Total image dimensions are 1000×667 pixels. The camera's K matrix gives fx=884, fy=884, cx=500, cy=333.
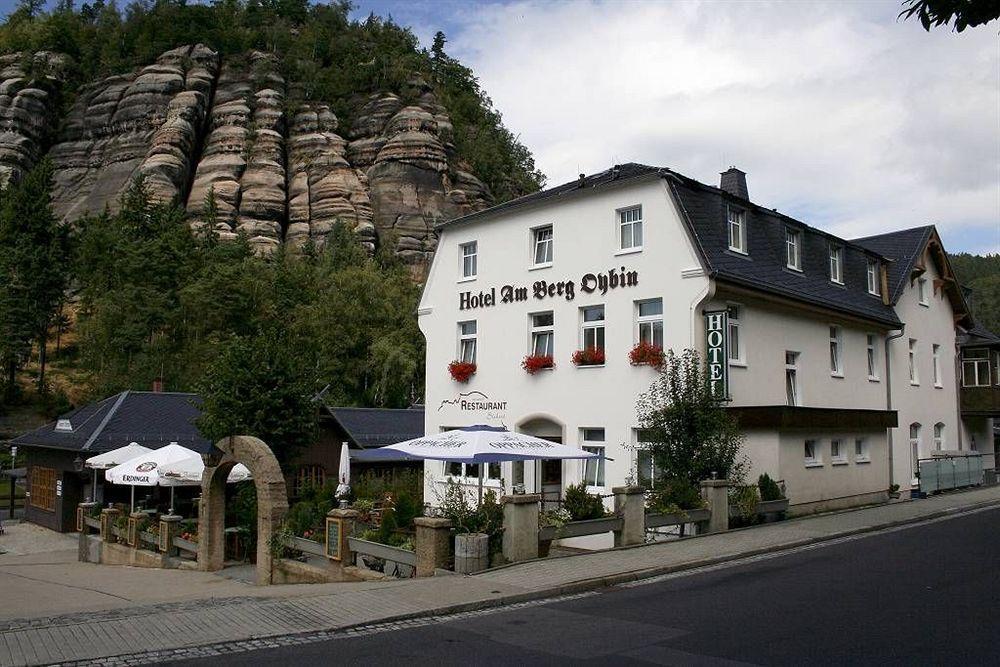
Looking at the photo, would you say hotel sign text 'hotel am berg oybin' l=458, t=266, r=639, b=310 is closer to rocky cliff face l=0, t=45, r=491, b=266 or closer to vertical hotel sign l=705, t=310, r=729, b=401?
vertical hotel sign l=705, t=310, r=729, b=401

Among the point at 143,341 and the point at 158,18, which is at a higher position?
the point at 158,18

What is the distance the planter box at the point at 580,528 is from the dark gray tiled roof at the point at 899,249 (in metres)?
18.3

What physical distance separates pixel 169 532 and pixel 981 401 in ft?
99.0

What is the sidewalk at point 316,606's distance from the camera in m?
9.10

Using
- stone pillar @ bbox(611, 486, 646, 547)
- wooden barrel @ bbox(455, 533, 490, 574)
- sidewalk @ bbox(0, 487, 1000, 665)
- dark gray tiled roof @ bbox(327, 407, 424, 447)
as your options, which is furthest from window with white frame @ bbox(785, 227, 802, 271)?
dark gray tiled roof @ bbox(327, 407, 424, 447)

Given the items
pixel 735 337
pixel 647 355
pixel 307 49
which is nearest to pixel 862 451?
pixel 735 337

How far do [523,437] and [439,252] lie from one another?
38.6ft

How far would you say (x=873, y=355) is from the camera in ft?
94.2

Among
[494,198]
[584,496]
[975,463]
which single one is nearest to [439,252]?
[584,496]

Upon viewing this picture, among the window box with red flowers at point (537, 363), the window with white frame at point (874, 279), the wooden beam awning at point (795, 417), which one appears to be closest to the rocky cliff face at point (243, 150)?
the window with white frame at point (874, 279)

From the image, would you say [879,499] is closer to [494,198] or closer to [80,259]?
[80,259]

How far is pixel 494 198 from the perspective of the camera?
315ft

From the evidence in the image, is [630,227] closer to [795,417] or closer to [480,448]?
[795,417]

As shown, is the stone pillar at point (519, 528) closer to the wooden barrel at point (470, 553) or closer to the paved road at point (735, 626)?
the wooden barrel at point (470, 553)
